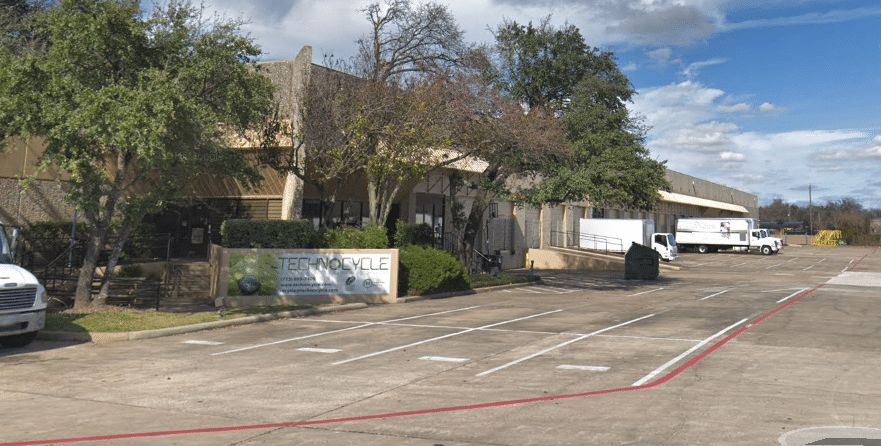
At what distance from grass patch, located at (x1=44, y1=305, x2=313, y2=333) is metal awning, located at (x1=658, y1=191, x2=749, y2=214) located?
47.2m

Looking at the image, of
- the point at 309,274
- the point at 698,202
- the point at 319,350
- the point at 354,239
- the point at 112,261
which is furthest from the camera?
the point at 698,202

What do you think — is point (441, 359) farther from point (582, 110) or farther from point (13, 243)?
point (582, 110)

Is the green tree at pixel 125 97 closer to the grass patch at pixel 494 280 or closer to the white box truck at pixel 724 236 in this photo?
the grass patch at pixel 494 280

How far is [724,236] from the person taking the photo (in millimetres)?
62938

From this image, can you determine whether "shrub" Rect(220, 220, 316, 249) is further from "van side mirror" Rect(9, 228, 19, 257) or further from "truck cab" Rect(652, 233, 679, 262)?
"truck cab" Rect(652, 233, 679, 262)

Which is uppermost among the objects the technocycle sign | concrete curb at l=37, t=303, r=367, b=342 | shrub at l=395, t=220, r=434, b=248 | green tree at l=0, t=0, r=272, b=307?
green tree at l=0, t=0, r=272, b=307

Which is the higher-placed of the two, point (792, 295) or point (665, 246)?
point (665, 246)

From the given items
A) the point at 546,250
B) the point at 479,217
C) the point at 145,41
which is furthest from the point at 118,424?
the point at 546,250

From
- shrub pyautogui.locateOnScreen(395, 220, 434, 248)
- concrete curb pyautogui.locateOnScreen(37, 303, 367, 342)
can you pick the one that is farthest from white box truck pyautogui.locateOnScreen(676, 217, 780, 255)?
concrete curb pyautogui.locateOnScreen(37, 303, 367, 342)

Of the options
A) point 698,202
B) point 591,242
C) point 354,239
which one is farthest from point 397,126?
point 698,202

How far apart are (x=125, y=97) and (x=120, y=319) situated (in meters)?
4.95

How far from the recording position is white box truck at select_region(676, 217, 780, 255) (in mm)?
62375

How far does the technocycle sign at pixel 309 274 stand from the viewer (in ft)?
66.3

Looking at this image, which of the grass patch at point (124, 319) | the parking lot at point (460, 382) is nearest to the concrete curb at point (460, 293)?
the parking lot at point (460, 382)
